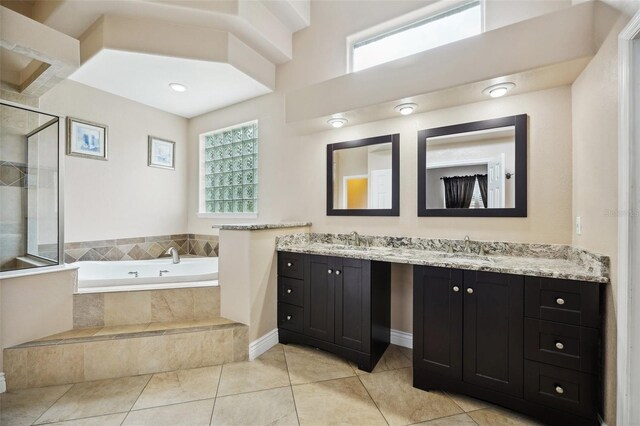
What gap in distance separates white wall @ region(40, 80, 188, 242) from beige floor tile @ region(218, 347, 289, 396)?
86.6 inches

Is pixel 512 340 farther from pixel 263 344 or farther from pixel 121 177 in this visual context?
pixel 121 177

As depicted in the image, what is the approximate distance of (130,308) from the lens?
219 cm

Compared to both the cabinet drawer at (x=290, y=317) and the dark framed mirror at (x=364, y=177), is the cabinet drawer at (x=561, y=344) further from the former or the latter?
the cabinet drawer at (x=290, y=317)

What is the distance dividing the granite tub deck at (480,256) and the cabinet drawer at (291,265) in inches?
2.4

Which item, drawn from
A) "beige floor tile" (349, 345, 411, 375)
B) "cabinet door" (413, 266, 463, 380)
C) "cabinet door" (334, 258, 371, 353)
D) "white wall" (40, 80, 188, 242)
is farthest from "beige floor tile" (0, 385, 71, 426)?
"cabinet door" (413, 266, 463, 380)

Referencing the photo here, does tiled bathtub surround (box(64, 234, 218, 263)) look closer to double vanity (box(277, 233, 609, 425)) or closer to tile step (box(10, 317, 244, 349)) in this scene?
tile step (box(10, 317, 244, 349))

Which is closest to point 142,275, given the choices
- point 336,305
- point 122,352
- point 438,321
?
point 122,352

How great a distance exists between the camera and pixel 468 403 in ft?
5.65

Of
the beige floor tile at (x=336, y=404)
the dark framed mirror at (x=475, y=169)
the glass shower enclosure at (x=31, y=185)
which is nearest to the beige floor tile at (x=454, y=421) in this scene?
the beige floor tile at (x=336, y=404)

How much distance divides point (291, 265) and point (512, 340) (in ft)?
5.42

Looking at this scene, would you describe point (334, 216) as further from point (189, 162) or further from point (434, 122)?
point (189, 162)

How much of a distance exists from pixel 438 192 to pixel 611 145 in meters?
1.04

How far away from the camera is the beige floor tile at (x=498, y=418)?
5.11 ft

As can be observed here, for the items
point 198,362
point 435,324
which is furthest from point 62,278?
point 435,324
